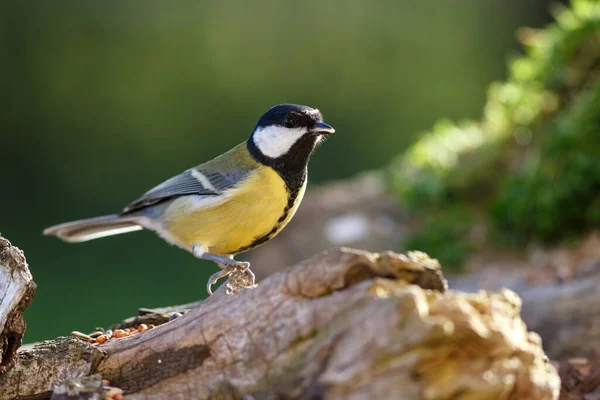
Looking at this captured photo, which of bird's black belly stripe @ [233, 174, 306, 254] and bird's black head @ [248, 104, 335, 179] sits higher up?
bird's black head @ [248, 104, 335, 179]

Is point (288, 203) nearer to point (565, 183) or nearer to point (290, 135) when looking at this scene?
point (290, 135)

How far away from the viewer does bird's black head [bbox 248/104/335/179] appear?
2301 mm

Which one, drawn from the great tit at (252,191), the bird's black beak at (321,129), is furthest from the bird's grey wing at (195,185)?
the bird's black beak at (321,129)

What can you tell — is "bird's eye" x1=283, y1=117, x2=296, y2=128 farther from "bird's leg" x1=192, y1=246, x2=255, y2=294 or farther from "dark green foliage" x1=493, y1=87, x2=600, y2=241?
"dark green foliage" x1=493, y1=87, x2=600, y2=241

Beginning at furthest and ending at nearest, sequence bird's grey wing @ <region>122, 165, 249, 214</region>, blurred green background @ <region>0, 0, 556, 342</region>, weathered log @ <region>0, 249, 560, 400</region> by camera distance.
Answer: blurred green background @ <region>0, 0, 556, 342</region>
bird's grey wing @ <region>122, 165, 249, 214</region>
weathered log @ <region>0, 249, 560, 400</region>

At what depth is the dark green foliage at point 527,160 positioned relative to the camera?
11.0ft

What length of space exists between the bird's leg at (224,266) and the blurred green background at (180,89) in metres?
2.87

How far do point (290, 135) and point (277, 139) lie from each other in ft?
0.17

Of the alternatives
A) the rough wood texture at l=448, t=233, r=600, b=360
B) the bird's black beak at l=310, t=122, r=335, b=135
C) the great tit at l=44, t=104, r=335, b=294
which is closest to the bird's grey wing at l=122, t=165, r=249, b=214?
the great tit at l=44, t=104, r=335, b=294

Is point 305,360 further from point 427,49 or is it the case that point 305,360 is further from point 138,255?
point 427,49

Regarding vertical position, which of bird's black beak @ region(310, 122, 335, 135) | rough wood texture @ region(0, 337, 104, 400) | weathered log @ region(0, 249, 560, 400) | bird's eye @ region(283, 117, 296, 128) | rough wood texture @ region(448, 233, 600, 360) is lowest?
rough wood texture @ region(448, 233, 600, 360)

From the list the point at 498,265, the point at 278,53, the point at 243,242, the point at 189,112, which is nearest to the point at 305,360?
the point at 243,242

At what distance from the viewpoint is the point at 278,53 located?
7305mm

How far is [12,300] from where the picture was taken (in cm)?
156
